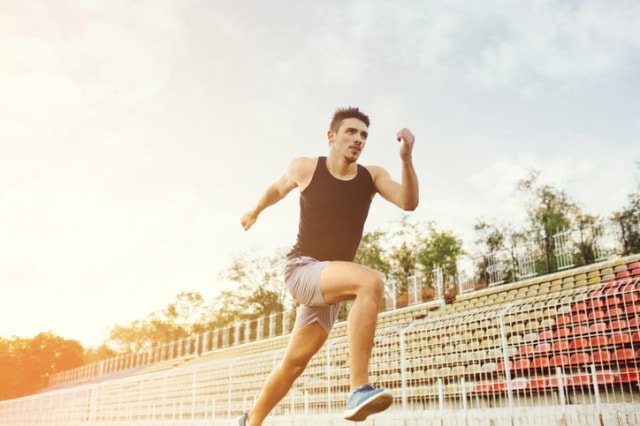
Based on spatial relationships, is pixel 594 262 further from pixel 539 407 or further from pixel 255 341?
pixel 255 341

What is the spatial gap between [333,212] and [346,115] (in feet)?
1.97

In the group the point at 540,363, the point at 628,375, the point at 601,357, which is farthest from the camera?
the point at 540,363

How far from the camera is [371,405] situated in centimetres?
277

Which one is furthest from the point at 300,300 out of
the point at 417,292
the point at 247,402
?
the point at 417,292

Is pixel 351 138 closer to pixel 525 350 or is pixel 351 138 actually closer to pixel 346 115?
pixel 346 115

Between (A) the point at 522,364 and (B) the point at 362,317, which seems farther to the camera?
(A) the point at 522,364

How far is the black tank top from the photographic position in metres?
3.32

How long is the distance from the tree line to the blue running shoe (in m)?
15.1

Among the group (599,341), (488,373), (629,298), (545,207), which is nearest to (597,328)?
(599,341)

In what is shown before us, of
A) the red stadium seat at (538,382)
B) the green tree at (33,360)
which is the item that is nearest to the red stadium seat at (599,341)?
the red stadium seat at (538,382)

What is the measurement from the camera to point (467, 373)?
8.98 m

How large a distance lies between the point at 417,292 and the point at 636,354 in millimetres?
10803

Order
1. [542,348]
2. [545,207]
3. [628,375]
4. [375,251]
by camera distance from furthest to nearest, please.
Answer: [375,251], [545,207], [542,348], [628,375]

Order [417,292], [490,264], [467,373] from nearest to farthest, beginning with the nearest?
1. [467,373]
2. [490,264]
3. [417,292]
